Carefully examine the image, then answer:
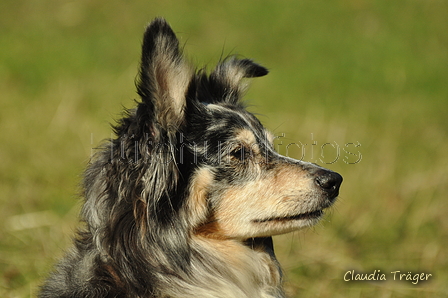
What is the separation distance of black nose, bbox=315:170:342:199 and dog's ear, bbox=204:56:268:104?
44.5 inches

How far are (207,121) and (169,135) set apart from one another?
1.64 feet

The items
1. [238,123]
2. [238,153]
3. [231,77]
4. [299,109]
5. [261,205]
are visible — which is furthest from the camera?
[299,109]

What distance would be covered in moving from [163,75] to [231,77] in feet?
3.96

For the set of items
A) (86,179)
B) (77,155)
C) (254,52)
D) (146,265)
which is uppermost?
(254,52)

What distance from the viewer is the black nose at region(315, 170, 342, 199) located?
3.62 metres

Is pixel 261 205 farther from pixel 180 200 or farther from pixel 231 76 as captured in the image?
pixel 231 76

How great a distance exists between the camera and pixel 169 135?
3.32 metres

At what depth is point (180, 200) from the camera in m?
3.38

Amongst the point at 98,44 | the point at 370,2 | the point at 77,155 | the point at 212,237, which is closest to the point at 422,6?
the point at 370,2

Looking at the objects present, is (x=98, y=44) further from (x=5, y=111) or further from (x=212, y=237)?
(x=212, y=237)

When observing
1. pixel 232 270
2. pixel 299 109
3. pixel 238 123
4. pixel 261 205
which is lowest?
pixel 232 270

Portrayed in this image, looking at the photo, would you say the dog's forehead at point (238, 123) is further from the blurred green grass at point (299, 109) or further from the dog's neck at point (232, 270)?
the dog's neck at point (232, 270)

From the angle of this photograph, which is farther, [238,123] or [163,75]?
[238,123]

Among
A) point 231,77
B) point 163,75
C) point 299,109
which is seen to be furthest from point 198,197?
point 299,109
